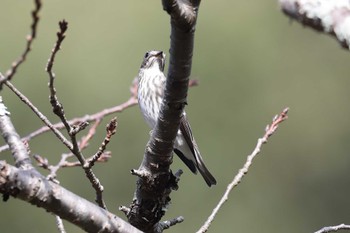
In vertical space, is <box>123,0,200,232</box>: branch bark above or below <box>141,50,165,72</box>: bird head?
below

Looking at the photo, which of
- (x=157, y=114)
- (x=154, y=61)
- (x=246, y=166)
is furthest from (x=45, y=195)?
(x=154, y=61)

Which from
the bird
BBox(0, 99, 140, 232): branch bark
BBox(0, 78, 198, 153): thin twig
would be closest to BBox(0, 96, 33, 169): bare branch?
BBox(0, 99, 140, 232): branch bark

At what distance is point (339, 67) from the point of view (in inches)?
428

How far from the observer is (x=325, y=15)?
6.56ft

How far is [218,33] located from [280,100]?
0.95 meters

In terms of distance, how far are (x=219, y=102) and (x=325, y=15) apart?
7.28 metres

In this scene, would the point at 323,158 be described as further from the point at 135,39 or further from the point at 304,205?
the point at 135,39

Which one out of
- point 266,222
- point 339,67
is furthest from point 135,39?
point 339,67

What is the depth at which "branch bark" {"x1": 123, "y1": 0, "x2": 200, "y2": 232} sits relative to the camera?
7.51 ft

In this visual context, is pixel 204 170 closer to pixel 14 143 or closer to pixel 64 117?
pixel 14 143

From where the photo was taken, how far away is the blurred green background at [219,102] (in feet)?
27.0

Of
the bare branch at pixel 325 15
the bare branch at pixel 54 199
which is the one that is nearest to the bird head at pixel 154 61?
the bare branch at pixel 54 199

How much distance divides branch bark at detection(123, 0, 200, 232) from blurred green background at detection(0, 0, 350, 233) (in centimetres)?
436

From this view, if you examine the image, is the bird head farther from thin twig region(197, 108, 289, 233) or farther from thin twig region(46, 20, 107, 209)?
thin twig region(46, 20, 107, 209)
